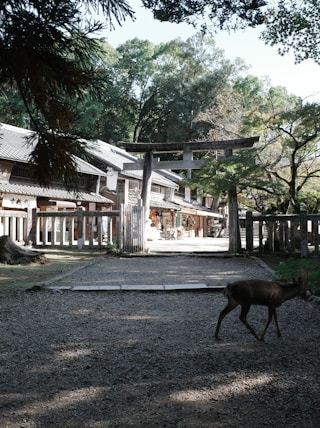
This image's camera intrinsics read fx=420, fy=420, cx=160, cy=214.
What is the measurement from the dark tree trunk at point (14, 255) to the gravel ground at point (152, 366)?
5.06 metres

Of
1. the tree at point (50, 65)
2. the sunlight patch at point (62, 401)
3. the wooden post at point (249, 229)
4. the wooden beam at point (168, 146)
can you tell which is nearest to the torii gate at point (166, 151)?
the wooden beam at point (168, 146)

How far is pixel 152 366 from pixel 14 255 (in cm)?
844

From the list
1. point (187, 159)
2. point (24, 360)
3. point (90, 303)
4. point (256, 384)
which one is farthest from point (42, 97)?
point (187, 159)

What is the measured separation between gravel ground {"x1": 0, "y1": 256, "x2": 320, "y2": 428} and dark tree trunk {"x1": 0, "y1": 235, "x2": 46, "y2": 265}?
16.6ft

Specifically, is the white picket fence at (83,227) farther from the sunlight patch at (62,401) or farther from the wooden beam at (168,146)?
the sunlight patch at (62,401)

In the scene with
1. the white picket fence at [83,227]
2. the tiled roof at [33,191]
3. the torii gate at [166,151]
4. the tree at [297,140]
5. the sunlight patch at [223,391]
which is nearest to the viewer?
the sunlight patch at [223,391]

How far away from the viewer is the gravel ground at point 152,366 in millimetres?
2453

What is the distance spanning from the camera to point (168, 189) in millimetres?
33344

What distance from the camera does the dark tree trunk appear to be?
10701 mm

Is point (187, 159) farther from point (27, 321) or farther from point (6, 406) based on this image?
point (6, 406)

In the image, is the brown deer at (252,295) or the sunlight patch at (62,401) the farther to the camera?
the brown deer at (252,295)

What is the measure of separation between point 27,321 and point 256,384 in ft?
9.60

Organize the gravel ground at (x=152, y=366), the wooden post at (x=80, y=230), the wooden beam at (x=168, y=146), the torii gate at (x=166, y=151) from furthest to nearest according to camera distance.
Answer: the wooden post at (x=80, y=230), the wooden beam at (x=168, y=146), the torii gate at (x=166, y=151), the gravel ground at (x=152, y=366)

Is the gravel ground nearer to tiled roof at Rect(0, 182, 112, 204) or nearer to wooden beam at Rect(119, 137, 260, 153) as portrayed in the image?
wooden beam at Rect(119, 137, 260, 153)
